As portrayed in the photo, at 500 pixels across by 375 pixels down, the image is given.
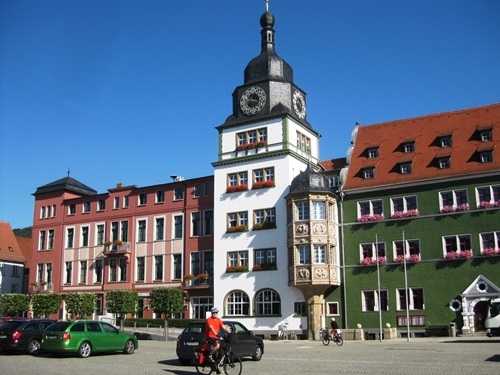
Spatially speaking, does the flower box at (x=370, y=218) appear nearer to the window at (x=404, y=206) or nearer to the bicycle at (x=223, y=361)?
the window at (x=404, y=206)

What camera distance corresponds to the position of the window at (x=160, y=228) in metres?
56.1

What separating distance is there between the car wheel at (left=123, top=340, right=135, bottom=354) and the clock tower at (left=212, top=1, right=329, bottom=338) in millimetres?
19974

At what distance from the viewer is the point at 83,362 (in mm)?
22359

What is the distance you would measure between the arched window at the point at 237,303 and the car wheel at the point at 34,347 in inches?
914

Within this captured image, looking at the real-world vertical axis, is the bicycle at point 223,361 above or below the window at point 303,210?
below

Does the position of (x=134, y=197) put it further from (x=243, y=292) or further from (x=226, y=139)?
(x=243, y=292)

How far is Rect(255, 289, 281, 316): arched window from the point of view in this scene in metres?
47.1

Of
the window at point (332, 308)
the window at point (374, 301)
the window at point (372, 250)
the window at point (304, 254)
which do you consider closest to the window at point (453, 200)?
the window at point (372, 250)

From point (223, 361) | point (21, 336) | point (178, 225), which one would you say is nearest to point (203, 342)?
point (223, 361)

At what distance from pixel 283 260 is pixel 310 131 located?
1275cm

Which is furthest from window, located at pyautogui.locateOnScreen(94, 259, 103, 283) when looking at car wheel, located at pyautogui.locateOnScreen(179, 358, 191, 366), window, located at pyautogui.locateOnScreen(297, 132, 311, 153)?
car wheel, located at pyautogui.locateOnScreen(179, 358, 191, 366)

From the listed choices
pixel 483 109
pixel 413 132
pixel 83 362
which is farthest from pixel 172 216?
pixel 83 362

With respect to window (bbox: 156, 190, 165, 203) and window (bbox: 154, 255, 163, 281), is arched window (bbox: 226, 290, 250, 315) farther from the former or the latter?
window (bbox: 156, 190, 165, 203)

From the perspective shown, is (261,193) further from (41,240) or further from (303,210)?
(41,240)
